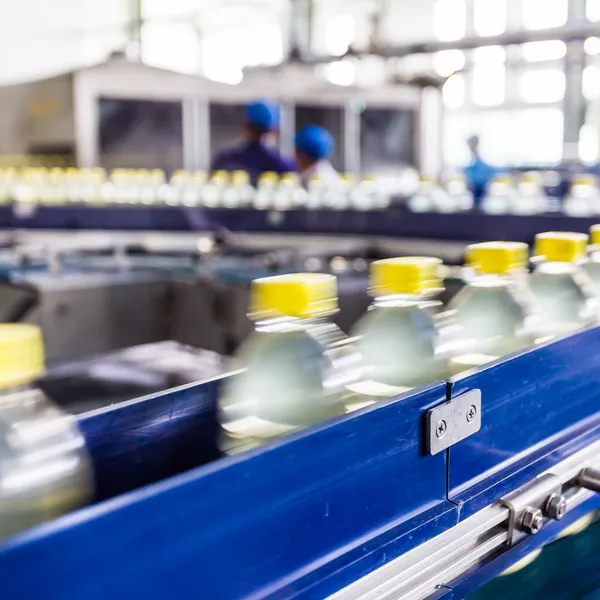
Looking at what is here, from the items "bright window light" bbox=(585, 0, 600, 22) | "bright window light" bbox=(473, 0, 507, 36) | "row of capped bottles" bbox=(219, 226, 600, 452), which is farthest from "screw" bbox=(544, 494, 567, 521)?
"bright window light" bbox=(473, 0, 507, 36)

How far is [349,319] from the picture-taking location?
1969 millimetres

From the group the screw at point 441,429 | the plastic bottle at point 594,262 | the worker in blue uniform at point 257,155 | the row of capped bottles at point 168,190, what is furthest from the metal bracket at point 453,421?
the worker in blue uniform at point 257,155

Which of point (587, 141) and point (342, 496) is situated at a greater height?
point (587, 141)

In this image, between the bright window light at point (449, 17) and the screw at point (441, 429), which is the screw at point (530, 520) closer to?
the screw at point (441, 429)

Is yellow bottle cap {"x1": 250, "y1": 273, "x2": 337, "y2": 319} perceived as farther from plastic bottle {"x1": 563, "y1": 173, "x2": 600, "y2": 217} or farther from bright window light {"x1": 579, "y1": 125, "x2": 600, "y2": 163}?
bright window light {"x1": 579, "y1": 125, "x2": 600, "y2": 163}

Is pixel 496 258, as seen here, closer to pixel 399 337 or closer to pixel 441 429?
pixel 399 337

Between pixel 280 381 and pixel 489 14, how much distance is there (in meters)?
10.4

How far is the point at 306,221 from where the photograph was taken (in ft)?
8.46

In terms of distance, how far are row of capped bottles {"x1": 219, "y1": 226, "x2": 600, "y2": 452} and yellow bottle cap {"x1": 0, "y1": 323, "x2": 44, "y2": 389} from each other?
218 mm

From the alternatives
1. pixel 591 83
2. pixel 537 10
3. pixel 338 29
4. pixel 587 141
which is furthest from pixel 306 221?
pixel 338 29

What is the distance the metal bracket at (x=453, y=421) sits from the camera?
2.02ft

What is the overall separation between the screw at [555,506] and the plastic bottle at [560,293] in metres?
0.29

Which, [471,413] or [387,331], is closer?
[471,413]

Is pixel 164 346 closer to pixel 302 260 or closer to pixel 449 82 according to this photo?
pixel 302 260
